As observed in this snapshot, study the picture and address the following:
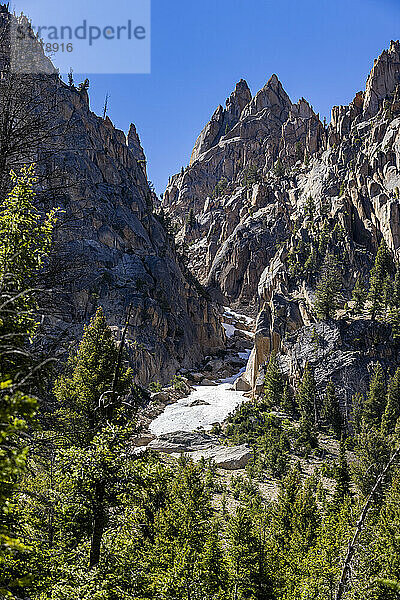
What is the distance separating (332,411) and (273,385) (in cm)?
1084

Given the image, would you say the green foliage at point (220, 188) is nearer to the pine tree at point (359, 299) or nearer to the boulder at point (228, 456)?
the pine tree at point (359, 299)

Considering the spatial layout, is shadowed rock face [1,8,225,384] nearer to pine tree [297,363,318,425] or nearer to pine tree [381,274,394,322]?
pine tree [297,363,318,425]

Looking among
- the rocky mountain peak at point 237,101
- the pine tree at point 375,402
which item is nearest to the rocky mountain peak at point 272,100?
the rocky mountain peak at point 237,101

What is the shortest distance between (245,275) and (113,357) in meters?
119

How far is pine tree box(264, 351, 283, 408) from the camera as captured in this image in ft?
216

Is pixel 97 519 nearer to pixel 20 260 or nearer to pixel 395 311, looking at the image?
pixel 20 260

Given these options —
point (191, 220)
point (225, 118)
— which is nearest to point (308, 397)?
point (191, 220)

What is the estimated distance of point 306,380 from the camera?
207ft

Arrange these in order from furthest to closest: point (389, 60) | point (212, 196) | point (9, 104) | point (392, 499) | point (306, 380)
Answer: point (212, 196) → point (389, 60) → point (306, 380) → point (392, 499) → point (9, 104)

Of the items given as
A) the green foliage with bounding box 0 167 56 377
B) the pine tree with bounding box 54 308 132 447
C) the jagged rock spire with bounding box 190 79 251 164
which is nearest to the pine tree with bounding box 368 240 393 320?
the pine tree with bounding box 54 308 132 447

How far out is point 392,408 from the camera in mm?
53906

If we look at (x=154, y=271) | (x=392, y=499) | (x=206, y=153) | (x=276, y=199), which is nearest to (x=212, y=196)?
(x=206, y=153)

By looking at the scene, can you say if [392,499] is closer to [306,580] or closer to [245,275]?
[306,580]

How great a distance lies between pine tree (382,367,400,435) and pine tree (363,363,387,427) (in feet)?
4.36
